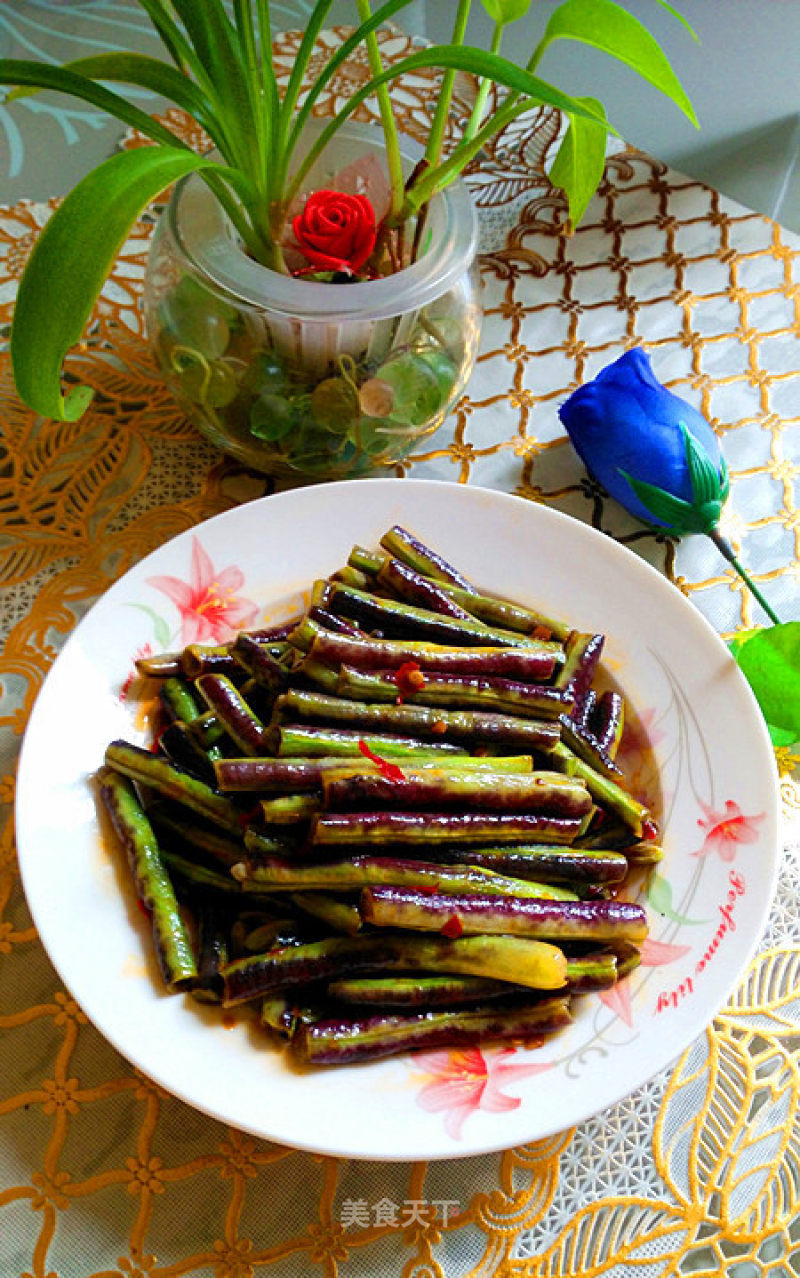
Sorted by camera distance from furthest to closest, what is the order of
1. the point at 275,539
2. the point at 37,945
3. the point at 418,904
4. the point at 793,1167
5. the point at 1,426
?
1. the point at 1,426
2. the point at 275,539
3. the point at 37,945
4. the point at 793,1167
5. the point at 418,904

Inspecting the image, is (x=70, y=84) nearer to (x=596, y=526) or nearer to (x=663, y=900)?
(x=596, y=526)

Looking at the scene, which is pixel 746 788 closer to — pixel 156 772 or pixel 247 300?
pixel 156 772

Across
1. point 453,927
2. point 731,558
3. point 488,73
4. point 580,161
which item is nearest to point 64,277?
point 488,73

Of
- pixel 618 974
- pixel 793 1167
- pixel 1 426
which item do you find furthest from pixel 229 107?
pixel 793 1167

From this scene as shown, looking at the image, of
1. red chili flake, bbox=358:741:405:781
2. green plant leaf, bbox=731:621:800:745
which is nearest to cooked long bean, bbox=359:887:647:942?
red chili flake, bbox=358:741:405:781

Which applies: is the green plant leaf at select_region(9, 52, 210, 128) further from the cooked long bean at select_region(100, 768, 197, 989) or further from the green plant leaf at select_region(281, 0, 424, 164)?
the cooked long bean at select_region(100, 768, 197, 989)

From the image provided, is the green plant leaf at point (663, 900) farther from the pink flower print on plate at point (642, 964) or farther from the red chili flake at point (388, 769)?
the red chili flake at point (388, 769)

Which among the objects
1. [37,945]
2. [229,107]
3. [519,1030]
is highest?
[229,107]
